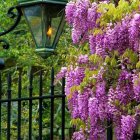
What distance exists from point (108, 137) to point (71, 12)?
1.11 metres

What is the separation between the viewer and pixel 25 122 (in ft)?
42.3

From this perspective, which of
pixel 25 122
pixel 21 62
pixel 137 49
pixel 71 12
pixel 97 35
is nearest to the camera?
Answer: pixel 137 49

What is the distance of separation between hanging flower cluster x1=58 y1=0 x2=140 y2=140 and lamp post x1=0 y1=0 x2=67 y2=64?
23cm

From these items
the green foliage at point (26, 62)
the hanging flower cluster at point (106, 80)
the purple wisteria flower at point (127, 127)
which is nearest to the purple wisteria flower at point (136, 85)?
the hanging flower cluster at point (106, 80)

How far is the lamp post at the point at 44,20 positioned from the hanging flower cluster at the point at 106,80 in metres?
0.23

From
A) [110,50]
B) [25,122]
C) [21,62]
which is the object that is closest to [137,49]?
[110,50]

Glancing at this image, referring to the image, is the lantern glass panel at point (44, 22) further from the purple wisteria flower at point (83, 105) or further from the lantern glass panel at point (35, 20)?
the purple wisteria flower at point (83, 105)

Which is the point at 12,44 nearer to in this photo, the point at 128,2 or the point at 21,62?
the point at 21,62

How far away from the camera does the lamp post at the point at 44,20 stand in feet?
16.6

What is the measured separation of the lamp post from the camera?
16.6 ft

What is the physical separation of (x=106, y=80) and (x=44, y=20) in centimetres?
80

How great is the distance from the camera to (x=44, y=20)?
5109mm

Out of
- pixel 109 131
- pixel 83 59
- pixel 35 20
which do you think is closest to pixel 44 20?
pixel 35 20

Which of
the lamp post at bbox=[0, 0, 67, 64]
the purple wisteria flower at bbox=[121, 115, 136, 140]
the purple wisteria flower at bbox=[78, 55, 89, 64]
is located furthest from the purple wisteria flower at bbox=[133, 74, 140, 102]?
the lamp post at bbox=[0, 0, 67, 64]
